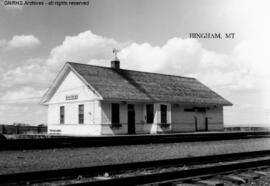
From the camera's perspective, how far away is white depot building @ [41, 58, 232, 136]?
86.7ft

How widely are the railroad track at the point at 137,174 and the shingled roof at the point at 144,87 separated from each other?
15762 millimetres

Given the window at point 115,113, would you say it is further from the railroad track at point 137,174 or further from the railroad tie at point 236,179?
the railroad tie at point 236,179

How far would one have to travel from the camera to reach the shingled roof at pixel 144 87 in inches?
1073

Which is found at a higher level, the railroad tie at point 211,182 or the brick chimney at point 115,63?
the brick chimney at point 115,63

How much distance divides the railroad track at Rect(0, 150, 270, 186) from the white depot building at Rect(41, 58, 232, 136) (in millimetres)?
15762

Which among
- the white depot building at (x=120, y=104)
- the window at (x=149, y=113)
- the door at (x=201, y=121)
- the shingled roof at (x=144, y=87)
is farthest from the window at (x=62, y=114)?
the door at (x=201, y=121)

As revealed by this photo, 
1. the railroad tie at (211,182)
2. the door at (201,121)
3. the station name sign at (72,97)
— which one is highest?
the station name sign at (72,97)

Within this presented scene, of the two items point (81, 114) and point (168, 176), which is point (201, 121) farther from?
point (168, 176)

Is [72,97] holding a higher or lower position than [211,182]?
higher

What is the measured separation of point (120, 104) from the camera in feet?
88.8

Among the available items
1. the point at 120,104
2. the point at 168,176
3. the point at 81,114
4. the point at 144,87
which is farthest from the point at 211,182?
the point at 144,87

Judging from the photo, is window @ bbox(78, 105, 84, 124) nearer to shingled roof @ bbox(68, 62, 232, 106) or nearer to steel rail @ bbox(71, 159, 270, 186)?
shingled roof @ bbox(68, 62, 232, 106)

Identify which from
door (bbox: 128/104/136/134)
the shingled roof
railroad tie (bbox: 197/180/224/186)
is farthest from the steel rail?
door (bbox: 128/104/136/134)

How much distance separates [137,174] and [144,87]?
73.1 ft
